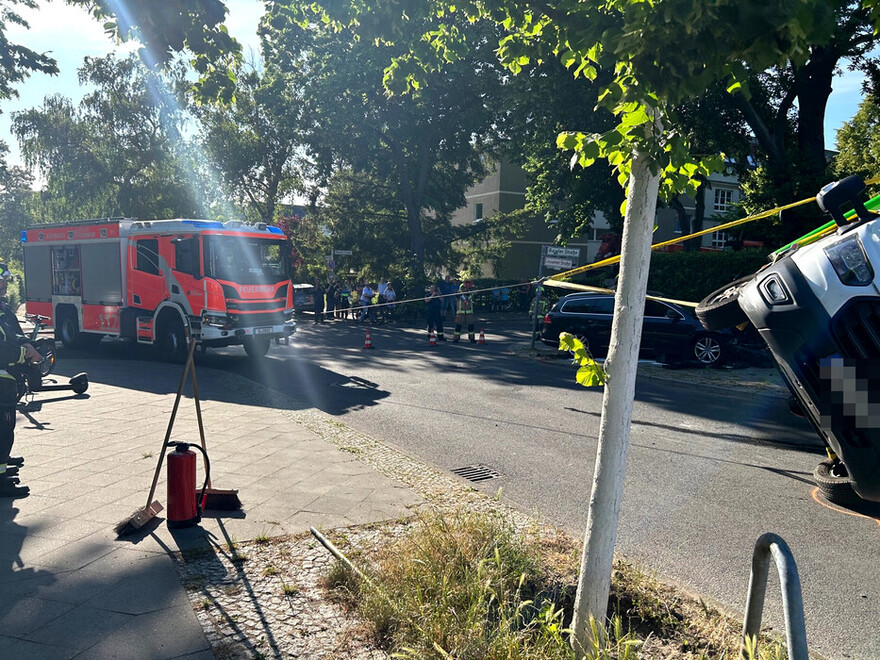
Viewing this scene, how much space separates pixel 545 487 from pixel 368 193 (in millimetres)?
31346

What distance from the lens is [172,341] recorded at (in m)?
15.0

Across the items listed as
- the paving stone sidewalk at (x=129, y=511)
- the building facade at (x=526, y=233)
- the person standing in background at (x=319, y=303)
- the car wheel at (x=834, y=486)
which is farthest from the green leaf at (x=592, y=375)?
the building facade at (x=526, y=233)

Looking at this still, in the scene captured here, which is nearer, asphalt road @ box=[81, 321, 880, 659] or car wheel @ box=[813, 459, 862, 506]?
asphalt road @ box=[81, 321, 880, 659]

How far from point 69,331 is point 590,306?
13.4m

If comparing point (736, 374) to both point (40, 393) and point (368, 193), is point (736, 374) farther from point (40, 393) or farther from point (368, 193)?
point (368, 193)

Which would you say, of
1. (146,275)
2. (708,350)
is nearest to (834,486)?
(708,350)

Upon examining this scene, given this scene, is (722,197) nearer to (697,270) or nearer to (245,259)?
(697,270)

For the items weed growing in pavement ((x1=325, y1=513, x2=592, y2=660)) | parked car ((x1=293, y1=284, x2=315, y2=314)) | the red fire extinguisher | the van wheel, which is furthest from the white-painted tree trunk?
parked car ((x1=293, y1=284, x2=315, y2=314))

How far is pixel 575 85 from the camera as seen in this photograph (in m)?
19.7

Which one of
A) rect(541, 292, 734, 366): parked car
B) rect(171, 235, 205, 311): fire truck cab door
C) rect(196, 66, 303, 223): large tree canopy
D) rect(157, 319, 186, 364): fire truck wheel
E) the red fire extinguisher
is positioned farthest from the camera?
rect(196, 66, 303, 223): large tree canopy

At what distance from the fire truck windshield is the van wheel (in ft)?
17.8

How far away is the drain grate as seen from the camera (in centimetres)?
658

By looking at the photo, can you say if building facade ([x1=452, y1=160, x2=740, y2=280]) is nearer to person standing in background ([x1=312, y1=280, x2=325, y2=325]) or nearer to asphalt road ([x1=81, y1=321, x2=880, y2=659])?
person standing in background ([x1=312, y1=280, x2=325, y2=325])

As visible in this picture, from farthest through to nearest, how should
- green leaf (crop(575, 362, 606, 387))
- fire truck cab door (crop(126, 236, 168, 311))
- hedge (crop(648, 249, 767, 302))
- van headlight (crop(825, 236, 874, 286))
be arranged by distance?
hedge (crop(648, 249, 767, 302)), fire truck cab door (crop(126, 236, 168, 311)), van headlight (crop(825, 236, 874, 286)), green leaf (crop(575, 362, 606, 387))
